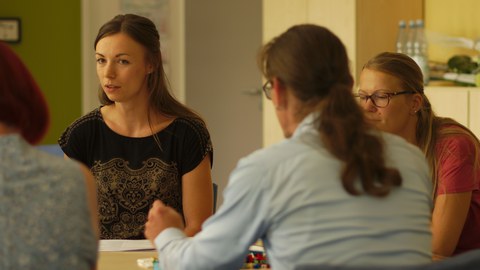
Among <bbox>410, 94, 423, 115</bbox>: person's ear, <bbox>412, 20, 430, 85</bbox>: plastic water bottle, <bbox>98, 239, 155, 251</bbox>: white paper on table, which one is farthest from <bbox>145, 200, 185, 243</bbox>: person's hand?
<bbox>412, 20, 430, 85</bbox>: plastic water bottle

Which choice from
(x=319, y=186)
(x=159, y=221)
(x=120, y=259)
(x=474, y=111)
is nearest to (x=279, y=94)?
(x=319, y=186)

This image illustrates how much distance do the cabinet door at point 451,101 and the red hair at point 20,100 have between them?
9.58ft

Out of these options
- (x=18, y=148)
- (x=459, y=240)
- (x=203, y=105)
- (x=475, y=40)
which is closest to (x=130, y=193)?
(x=459, y=240)

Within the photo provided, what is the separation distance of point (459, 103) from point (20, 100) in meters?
3.01

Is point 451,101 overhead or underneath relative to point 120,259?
overhead

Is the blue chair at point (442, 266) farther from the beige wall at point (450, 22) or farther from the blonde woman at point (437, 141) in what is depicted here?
the beige wall at point (450, 22)

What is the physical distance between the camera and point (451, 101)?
4.25m

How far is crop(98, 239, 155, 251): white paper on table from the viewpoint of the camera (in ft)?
8.04

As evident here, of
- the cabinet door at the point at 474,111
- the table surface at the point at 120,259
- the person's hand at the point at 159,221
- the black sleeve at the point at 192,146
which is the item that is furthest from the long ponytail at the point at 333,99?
the cabinet door at the point at 474,111

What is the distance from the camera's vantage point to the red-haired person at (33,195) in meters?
1.53

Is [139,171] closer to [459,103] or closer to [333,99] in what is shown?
[333,99]

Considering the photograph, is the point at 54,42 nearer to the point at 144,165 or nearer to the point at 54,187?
the point at 144,165

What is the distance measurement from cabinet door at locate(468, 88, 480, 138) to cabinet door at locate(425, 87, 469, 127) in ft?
0.09

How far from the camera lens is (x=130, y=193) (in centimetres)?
275
